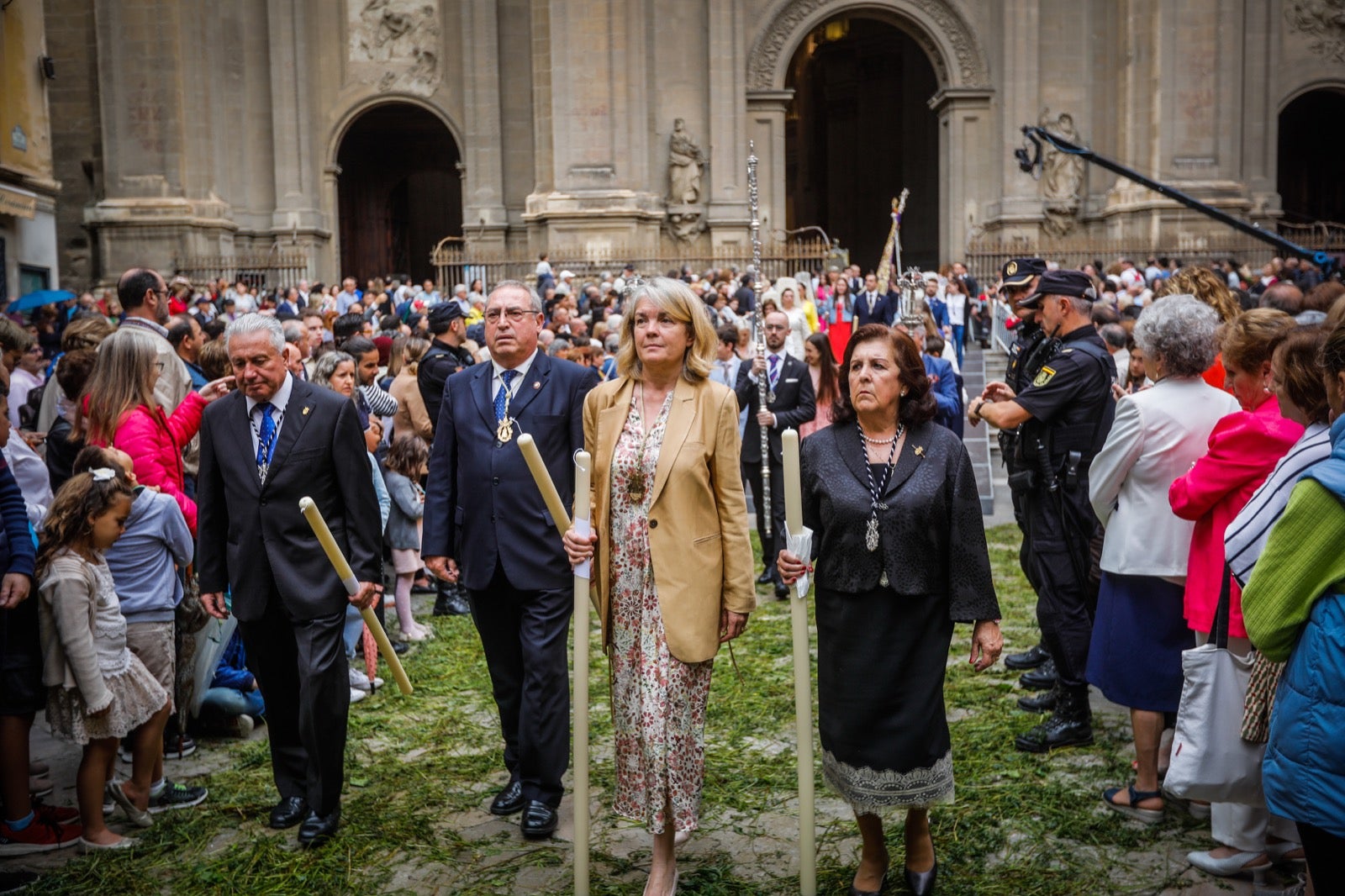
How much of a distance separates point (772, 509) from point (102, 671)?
4.97 m

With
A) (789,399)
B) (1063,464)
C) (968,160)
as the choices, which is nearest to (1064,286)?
(1063,464)

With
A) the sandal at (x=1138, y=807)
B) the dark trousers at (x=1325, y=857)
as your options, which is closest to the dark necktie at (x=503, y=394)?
the sandal at (x=1138, y=807)

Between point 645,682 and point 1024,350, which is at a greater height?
point 1024,350

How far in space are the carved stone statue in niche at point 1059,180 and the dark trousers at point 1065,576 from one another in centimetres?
2519

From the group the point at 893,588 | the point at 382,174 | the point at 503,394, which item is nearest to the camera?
the point at 893,588

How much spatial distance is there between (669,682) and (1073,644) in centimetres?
249

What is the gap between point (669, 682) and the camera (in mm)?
4281

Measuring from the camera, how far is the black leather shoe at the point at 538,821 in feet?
16.4

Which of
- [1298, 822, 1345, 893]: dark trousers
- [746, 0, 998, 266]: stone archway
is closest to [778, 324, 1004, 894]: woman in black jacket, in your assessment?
[1298, 822, 1345, 893]: dark trousers

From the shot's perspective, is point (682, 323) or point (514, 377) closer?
point (682, 323)

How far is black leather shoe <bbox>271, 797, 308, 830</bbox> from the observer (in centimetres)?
514

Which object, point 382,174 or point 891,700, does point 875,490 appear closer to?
point 891,700

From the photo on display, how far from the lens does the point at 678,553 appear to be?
4.28 m

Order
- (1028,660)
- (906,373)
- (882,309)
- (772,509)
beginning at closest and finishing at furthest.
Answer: (906,373), (1028,660), (772,509), (882,309)
